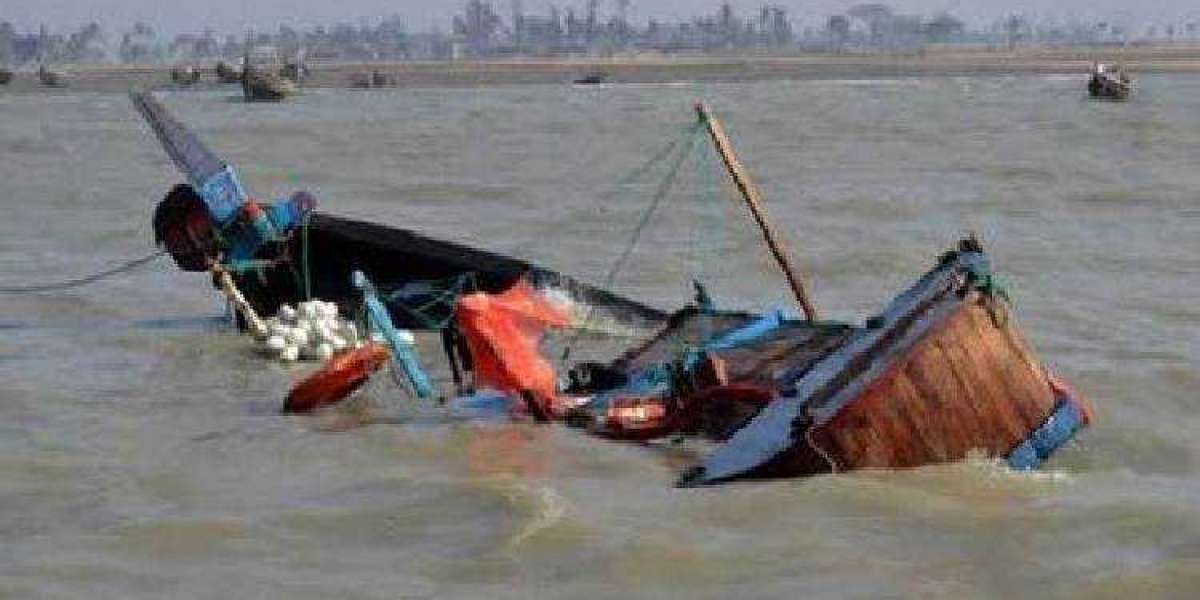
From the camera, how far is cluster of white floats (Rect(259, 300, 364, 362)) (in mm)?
14891

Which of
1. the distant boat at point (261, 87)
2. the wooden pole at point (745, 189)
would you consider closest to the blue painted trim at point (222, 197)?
the wooden pole at point (745, 189)

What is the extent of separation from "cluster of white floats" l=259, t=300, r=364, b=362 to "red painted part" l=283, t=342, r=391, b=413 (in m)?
2.37

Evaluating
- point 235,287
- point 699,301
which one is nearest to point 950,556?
point 699,301

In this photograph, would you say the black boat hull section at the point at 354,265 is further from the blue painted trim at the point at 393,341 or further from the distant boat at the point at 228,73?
the distant boat at the point at 228,73

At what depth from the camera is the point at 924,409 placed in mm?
9656

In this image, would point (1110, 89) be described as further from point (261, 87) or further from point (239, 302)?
point (239, 302)

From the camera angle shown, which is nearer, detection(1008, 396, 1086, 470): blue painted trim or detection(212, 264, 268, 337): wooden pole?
detection(1008, 396, 1086, 470): blue painted trim

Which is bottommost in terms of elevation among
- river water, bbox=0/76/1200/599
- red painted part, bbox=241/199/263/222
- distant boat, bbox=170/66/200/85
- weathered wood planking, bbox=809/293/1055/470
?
distant boat, bbox=170/66/200/85

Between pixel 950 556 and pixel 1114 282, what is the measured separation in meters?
11.0

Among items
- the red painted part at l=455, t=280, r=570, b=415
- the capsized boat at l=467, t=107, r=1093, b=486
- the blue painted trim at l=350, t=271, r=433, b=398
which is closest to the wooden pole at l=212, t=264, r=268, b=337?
the blue painted trim at l=350, t=271, r=433, b=398

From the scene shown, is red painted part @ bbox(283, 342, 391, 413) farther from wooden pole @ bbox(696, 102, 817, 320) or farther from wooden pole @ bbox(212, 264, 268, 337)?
wooden pole @ bbox(212, 264, 268, 337)

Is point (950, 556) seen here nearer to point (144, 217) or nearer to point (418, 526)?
point (418, 526)

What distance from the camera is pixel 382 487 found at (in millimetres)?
10234

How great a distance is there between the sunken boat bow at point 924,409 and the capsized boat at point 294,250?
584 cm
